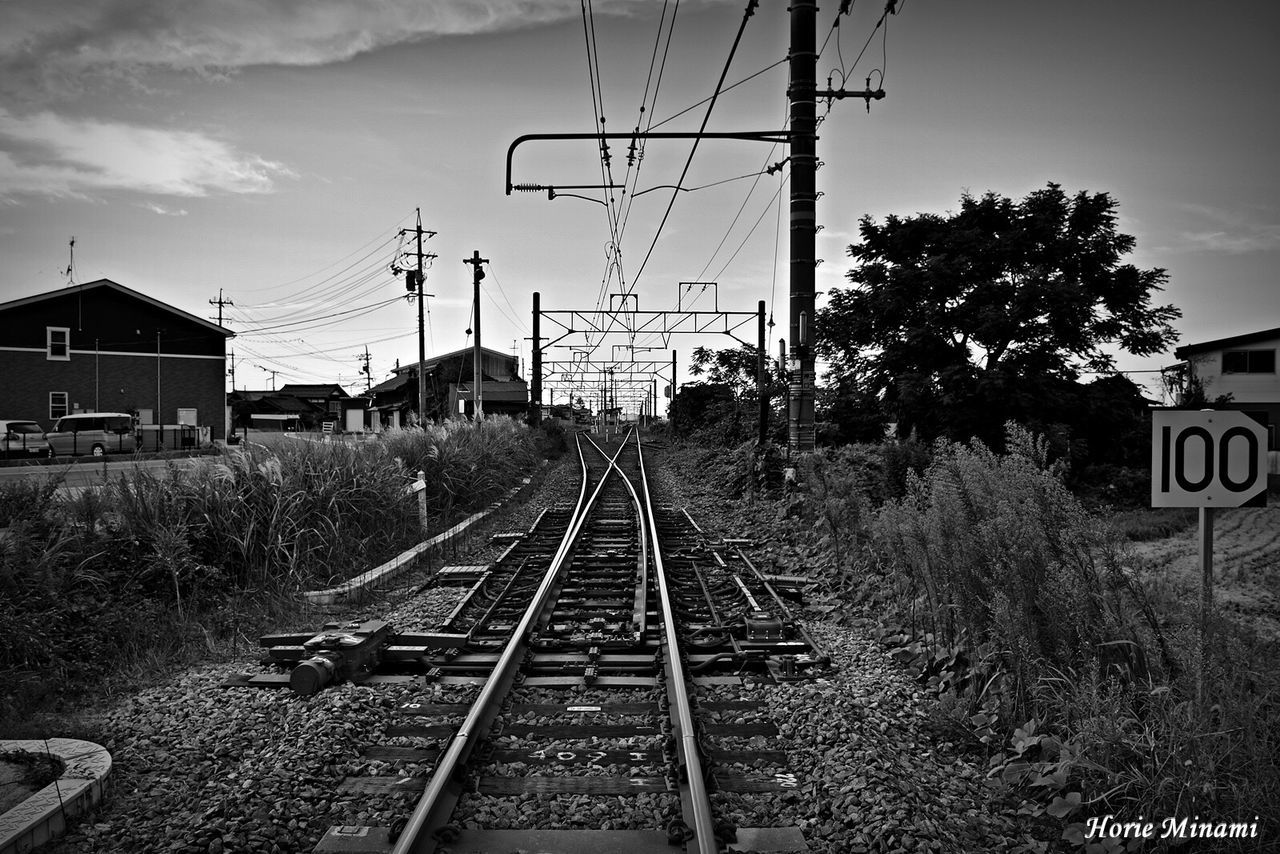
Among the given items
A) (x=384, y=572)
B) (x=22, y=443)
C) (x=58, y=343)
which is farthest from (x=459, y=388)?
(x=384, y=572)

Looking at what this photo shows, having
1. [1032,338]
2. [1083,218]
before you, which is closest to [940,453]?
[1032,338]

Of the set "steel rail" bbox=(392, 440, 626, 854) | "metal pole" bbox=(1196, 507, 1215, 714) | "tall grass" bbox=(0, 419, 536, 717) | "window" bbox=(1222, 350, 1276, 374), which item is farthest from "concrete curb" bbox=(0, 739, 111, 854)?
"window" bbox=(1222, 350, 1276, 374)

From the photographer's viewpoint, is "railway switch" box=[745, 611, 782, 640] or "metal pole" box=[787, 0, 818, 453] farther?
"metal pole" box=[787, 0, 818, 453]

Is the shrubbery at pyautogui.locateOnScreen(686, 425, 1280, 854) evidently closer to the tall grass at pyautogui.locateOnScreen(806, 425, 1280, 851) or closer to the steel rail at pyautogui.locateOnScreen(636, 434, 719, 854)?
the tall grass at pyautogui.locateOnScreen(806, 425, 1280, 851)

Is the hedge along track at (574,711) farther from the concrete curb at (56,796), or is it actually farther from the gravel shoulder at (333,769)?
the concrete curb at (56,796)

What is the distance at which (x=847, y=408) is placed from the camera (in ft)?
81.8

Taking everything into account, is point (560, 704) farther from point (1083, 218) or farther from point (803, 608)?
point (1083, 218)

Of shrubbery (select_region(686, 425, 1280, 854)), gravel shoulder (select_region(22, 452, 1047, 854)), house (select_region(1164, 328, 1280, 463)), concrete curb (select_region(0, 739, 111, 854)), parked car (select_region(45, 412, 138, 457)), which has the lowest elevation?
gravel shoulder (select_region(22, 452, 1047, 854))

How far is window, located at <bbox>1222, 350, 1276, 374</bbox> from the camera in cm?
3303

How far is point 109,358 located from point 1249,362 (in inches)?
2081

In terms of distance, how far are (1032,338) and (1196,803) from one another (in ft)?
71.6

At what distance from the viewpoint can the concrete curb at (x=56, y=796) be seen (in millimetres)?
3225

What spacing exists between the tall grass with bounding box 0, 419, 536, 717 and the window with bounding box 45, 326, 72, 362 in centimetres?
3750

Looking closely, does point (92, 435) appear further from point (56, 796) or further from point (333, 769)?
point (333, 769)
